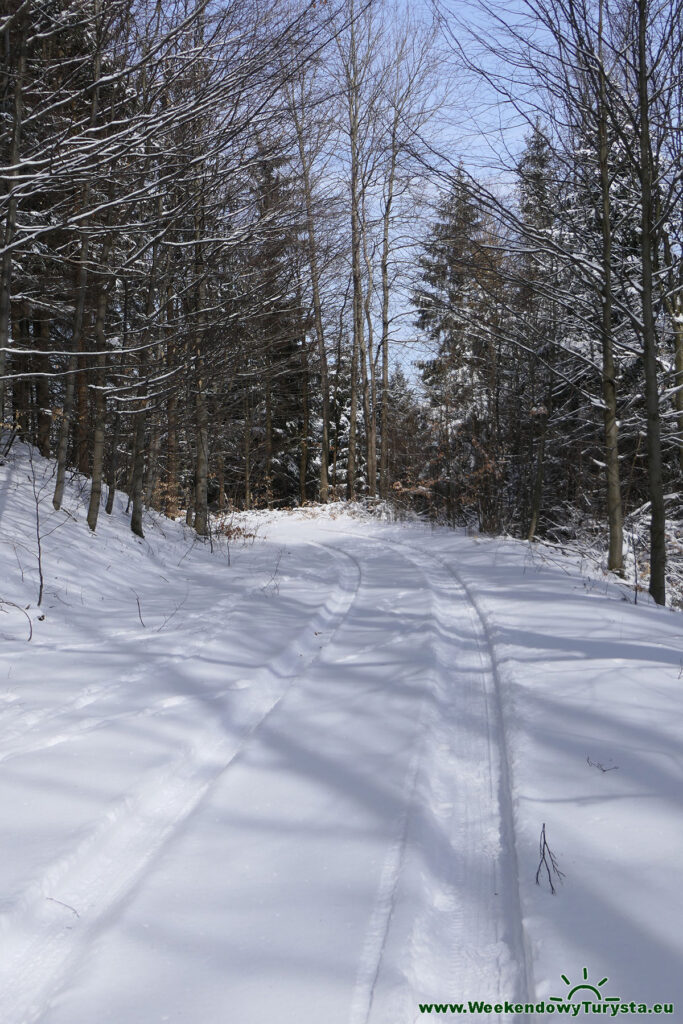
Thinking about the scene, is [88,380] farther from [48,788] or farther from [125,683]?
[48,788]

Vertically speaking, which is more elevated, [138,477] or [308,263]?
[308,263]

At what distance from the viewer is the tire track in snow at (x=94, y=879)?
214cm

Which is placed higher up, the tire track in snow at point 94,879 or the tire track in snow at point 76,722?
the tire track in snow at point 76,722

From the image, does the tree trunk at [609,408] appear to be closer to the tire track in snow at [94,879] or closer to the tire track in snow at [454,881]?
the tire track in snow at [454,881]

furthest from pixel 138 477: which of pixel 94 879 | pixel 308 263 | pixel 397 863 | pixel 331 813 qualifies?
pixel 397 863

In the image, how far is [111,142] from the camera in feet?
16.4

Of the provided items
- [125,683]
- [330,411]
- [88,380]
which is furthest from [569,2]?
[330,411]

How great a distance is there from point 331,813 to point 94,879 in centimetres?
107

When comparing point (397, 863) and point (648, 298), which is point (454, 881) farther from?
point (648, 298)

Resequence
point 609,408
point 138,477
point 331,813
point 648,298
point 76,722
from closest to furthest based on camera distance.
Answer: point 331,813
point 76,722
point 648,298
point 609,408
point 138,477

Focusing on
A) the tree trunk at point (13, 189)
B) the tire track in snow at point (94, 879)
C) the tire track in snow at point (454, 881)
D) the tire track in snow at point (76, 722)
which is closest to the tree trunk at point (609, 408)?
the tire track in snow at point (454, 881)

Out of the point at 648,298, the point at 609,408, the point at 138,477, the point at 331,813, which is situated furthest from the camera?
the point at 138,477

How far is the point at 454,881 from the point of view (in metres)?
2.67

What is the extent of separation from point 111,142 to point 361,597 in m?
5.57
